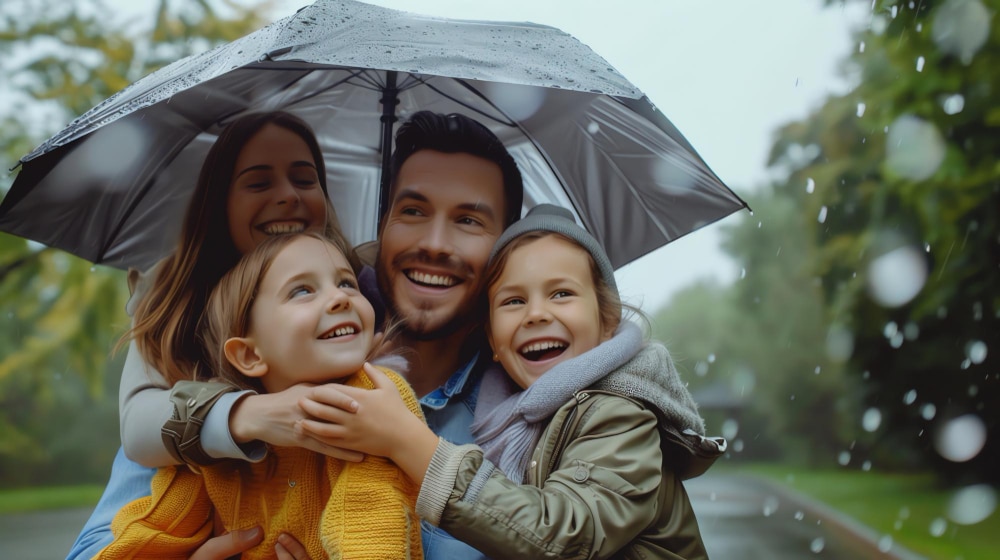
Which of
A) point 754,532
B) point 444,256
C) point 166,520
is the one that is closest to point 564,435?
point 444,256

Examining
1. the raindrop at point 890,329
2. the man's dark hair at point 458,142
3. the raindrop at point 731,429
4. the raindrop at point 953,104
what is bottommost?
the raindrop at point 731,429

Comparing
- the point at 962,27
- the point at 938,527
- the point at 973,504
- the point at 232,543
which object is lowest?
the point at 938,527

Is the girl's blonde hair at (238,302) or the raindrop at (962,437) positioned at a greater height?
the girl's blonde hair at (238,302)

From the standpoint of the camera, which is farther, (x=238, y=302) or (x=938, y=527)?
(x=938, y=527)

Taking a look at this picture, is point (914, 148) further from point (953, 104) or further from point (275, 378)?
point (275, 378)

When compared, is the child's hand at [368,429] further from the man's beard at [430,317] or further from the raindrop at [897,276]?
the raindrop at [897,276]

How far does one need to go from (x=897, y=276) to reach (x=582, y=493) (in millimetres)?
7708

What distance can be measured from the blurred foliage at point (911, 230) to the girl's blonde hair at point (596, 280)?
14.7 feet

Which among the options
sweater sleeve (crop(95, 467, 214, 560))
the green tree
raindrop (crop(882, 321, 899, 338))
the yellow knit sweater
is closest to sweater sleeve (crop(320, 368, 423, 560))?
the yellow knit sweater

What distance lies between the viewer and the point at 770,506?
14297 mm

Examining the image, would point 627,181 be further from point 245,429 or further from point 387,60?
point 245,429

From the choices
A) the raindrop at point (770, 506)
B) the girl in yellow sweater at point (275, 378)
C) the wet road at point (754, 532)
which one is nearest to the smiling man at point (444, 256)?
the girl in yellow sweater at point (275, 378)

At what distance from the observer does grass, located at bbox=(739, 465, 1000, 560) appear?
346 inches

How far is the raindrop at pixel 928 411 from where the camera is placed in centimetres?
893
